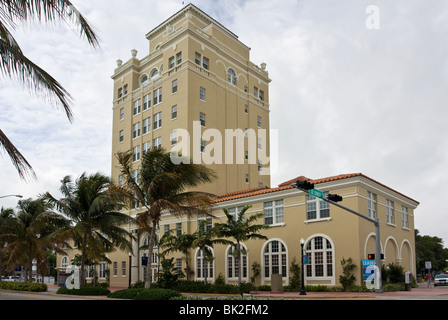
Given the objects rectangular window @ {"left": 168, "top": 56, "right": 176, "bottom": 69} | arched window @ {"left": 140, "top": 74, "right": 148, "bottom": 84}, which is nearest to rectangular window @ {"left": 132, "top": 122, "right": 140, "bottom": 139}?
arched window @ {"left": 140, "top": 74, "right": 148, "bottom": 84}

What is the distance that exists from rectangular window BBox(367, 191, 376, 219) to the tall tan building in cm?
1853

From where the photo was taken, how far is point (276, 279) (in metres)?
31.8

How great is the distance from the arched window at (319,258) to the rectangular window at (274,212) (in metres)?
3.29

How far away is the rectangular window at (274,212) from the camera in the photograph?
1421 inches

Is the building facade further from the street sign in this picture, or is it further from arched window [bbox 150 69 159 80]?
the street sign

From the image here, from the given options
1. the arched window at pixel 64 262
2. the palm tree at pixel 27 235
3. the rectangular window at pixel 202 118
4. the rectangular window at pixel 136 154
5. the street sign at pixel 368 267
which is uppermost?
the rectangular window at pixel 202 118

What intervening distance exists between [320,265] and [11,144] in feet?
87.3

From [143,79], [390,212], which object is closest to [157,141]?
[143,79]

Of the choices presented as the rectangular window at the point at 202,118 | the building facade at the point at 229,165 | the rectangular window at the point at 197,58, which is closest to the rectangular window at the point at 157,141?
the building facade at the point at 229,165

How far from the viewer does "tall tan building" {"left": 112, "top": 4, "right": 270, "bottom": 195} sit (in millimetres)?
49219

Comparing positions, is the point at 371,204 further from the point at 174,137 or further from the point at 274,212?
the point at 174,137

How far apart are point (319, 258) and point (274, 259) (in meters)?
3.95

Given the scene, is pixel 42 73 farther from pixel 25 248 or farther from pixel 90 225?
pixel 25 248

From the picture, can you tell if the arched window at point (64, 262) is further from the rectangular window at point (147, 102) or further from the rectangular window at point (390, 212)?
the rectangular window at point (390, 212)
